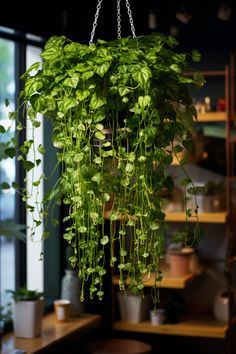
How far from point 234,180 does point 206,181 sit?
193 millimetres

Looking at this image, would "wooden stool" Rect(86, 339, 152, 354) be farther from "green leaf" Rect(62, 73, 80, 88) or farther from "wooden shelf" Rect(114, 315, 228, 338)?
"green leaf" Rect(62, 73, 80, 88)

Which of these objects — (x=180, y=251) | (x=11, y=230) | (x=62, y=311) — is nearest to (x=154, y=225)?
(x=11, y=230)

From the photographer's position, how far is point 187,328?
4781 mm

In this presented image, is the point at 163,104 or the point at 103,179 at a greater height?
the point at 163,104

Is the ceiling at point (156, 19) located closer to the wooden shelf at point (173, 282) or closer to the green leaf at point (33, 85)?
the wooden shelf at point (173, 282)

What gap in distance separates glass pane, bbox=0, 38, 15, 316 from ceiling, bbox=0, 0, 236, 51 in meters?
0.37

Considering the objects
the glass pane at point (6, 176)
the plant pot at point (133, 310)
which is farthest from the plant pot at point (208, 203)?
the glass pane at point (6, 176)

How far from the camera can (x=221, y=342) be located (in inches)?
208

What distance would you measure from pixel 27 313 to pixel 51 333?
22 cm

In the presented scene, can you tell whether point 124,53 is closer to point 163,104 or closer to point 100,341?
point 163,104

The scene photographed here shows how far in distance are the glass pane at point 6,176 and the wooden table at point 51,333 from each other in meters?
0.30

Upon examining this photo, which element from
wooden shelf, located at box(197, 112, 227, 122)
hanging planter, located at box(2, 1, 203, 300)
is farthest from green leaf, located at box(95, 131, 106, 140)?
wooden shelf, located at box(197, 112, 227, 122)

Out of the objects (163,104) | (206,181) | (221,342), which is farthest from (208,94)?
(163,104)

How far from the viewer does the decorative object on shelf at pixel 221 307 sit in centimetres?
489
